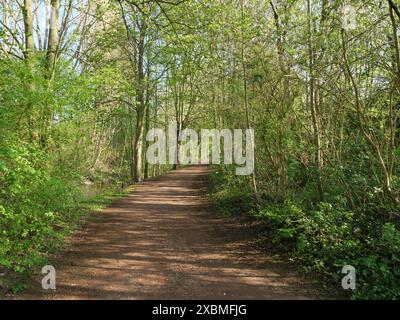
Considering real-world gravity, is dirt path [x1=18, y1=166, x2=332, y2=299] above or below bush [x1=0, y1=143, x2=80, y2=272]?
below

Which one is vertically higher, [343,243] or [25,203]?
[25,203]

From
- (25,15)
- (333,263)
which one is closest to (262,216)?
(333,263)

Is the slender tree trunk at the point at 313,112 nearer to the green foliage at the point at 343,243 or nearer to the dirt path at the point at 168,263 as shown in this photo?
the green foliage at the point at 343,243

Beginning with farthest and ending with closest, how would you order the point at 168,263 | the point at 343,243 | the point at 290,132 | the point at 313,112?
1. the point at 290,132
2. the point at 313,112
3. the point at 168,263
4. the point at 343,243

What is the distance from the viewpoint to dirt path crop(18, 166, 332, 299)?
5.20 meters

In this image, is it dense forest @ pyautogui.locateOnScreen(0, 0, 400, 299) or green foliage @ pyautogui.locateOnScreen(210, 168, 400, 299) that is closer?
green foliage @ pyautogui.locateOnScreen(210, 168, 400, 299)

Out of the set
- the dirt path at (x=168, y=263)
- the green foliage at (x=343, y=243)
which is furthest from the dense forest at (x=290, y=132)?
the dirt path at (x=168, y=263)

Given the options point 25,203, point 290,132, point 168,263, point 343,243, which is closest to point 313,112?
point 290,132

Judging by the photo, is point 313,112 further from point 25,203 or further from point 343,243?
point 25,203

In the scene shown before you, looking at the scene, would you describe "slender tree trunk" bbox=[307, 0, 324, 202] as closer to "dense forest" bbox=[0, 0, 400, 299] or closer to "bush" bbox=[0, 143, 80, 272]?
"dense forest" bbox=[0, 0, 400, 299]

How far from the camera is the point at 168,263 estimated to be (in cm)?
647

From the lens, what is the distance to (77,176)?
28.8 ft

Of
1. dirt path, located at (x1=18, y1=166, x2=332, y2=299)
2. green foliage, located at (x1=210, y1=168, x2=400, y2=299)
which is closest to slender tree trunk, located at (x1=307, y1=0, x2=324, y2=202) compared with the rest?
green foliage, located at (x1=210, y1=168, x2=400, y2=299)
